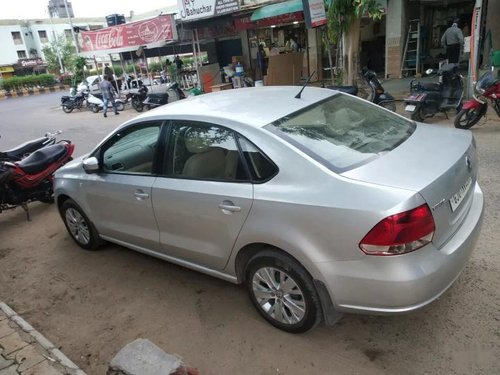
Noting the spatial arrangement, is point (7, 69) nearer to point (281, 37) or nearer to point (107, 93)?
→ point (107, 93)

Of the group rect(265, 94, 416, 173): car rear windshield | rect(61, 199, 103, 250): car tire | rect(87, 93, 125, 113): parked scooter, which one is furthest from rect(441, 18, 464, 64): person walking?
rect(87, 93, 125, 113): parked scooter

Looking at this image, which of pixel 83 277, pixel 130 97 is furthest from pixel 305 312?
pixel 130 97

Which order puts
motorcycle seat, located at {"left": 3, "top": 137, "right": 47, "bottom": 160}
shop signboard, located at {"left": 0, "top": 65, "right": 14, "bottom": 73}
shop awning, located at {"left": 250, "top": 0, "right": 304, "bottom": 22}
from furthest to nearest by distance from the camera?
shop signboard, located at {"left": 0, "top": 65, "right": 14, "bottom": 73}, shop awning, located at {"left": 250, "top": 0, "right": 304, "bottom": 22}, motorcycle seat, located at {"left": 3, "top": 137, "right": 47, "bottom": 160}

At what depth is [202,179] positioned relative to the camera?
3051 millimetres

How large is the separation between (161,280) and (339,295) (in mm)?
1969

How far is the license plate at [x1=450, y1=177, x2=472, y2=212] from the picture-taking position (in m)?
2.48

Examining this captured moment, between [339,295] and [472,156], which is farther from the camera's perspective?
[472,156]

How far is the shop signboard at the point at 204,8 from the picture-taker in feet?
46.8

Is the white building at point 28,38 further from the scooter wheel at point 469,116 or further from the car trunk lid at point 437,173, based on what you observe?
the car trunk lid at point 437,173

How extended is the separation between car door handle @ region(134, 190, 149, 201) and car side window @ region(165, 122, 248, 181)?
304 mm

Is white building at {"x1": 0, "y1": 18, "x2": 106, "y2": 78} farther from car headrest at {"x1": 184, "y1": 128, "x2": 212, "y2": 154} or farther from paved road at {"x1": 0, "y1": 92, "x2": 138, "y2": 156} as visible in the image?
car headrest at {"x1": 184, "y1": 128, "x2": 212, "y2": 154}

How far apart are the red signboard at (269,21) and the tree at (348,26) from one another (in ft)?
14.0

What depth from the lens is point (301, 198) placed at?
97.3 inches

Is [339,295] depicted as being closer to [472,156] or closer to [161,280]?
[472,156]
